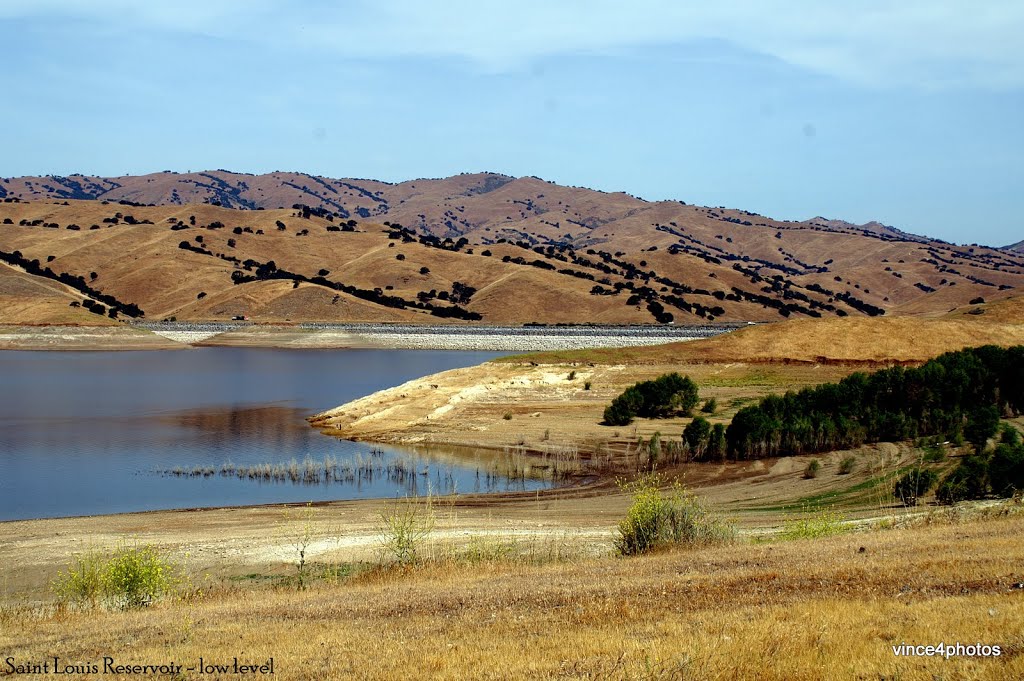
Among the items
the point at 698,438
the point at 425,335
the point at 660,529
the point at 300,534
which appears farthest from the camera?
the point at 425,335

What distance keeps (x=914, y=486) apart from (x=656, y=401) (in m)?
23.0

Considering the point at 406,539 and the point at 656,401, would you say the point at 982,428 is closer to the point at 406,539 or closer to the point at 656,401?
the point at 656,401

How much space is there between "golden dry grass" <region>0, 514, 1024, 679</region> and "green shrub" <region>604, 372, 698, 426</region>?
104 feet

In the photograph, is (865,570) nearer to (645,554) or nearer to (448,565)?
(645,554)

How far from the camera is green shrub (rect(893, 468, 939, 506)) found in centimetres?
2565

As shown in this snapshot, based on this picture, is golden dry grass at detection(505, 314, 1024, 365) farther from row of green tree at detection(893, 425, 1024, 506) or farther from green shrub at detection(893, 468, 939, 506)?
row of green tree at detection(893, 425, 1024, 506)

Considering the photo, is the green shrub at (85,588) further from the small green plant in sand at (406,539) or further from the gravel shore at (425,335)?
the gravel shore at (425,335)

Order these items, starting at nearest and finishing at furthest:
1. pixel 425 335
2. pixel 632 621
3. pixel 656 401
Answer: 1. pixel 632 621
2. pixel 656 401
3. pixel 425 335

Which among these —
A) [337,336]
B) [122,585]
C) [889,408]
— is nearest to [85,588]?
[122,585]

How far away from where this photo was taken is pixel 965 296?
185875mm

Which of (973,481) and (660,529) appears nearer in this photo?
(660,529)

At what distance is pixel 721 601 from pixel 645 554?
5.99m

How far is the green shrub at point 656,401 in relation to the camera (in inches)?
1911

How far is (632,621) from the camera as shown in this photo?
11.4 metres
